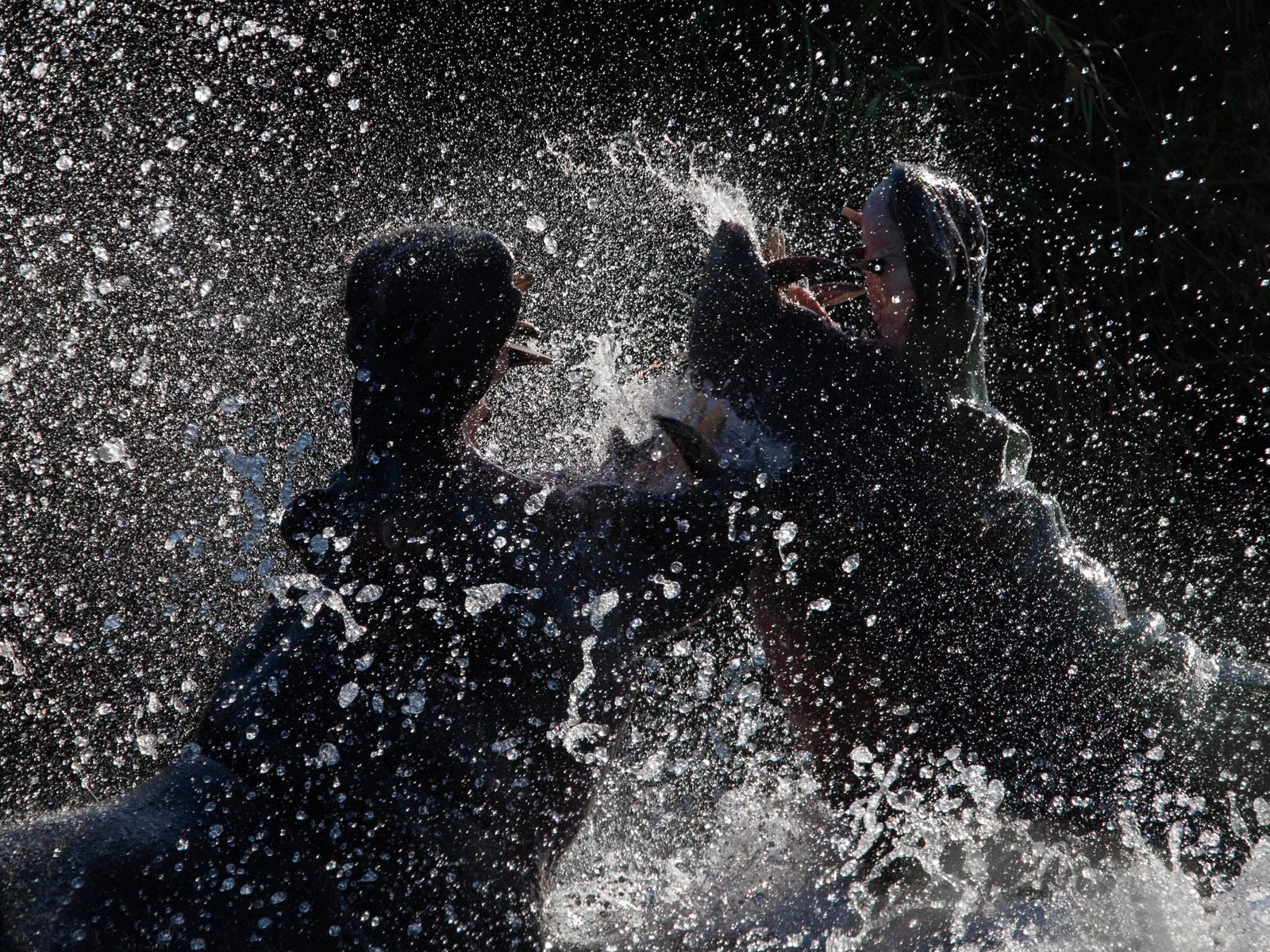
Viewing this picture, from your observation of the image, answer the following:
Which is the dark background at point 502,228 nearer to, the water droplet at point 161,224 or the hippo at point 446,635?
the water droplet at point 161,224

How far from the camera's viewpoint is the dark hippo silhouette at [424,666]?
129 centimetres

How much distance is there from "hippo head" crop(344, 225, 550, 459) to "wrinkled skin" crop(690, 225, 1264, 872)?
0.36 meters

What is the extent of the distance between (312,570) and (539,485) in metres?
0.28

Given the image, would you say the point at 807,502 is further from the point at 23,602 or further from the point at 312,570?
the point at 23,602

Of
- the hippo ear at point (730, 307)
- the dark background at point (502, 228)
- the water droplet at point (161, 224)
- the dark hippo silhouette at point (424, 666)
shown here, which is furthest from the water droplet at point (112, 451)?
the hippo ear at point (730, 307)

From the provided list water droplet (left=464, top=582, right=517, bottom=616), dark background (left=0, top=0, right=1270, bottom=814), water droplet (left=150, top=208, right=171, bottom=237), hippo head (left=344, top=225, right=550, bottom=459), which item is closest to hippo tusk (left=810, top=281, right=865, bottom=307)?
hippo head (left=344, top=225, right=550, bottom=459)

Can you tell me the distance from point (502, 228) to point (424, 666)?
235 cm

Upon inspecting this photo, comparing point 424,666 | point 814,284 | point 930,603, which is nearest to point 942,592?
point 930,603

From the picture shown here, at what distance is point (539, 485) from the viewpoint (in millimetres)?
1396

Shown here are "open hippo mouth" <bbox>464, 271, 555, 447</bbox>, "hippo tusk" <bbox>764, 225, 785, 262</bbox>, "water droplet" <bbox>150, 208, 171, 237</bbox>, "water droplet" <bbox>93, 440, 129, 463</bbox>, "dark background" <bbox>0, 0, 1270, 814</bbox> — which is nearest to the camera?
"open hippo mouth" <bbox>464, 271, 555, 447</bbox>

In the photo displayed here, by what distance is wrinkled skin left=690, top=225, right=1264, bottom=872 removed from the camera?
158 centimetres

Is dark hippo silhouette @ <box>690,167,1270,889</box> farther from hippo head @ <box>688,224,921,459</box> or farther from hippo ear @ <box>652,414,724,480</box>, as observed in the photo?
hippo ear @ <box>652,414,724,480</box>

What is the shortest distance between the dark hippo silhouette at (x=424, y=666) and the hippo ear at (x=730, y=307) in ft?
0.87

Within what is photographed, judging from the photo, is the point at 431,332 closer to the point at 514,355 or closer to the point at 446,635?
the point at 514,355
